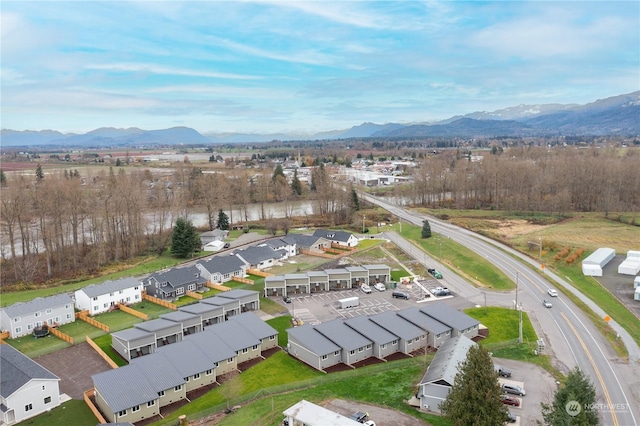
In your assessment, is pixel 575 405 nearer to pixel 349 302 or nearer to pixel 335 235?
pixel 349 302

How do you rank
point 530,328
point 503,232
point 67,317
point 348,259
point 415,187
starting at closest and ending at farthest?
point 530,328
point 67,317
point 348,259
point 503,232
point 415,187

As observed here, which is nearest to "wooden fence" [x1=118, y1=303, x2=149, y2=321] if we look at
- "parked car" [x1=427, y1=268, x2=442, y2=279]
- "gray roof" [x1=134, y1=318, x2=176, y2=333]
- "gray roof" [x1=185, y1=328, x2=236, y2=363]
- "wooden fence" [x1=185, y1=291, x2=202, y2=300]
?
"gray roof" [x1=134, y1=318, x2=176, y2=333]

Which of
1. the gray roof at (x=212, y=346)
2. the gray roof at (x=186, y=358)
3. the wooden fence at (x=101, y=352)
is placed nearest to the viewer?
the gray roof at (x=186, y=358)

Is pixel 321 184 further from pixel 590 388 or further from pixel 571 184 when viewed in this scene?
pixel 590 388

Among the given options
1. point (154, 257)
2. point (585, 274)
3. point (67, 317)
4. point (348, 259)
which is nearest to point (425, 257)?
point (348, 259)

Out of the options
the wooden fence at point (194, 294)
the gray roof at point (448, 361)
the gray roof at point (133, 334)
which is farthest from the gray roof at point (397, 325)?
the wooden fence at point (194, 294)

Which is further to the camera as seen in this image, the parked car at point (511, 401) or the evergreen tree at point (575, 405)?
the parked car at point (511, 401)

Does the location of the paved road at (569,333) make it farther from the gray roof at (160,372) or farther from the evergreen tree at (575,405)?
the gray roof at (160,372)
